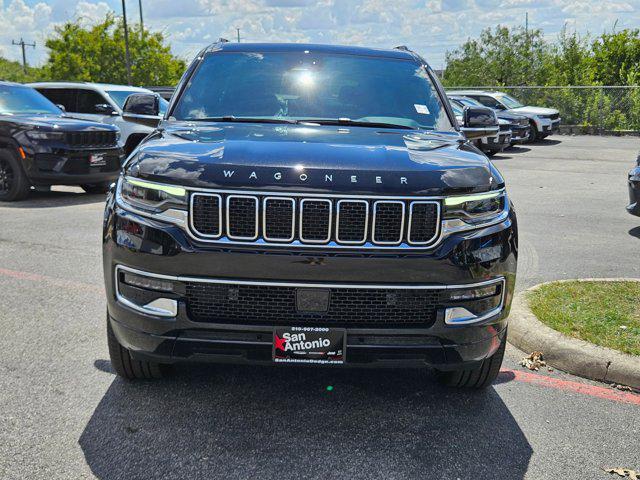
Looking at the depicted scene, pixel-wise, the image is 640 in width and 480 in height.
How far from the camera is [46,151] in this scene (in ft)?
37.7

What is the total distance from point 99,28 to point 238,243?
147ft

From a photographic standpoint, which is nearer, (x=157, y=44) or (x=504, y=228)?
(x=504, y=228)

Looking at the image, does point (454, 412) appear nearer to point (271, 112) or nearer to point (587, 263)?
point (271, 112)

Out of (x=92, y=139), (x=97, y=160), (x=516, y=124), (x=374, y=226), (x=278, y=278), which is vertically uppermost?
(x=374, y=226)

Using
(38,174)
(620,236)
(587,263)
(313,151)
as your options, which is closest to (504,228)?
(313,151)

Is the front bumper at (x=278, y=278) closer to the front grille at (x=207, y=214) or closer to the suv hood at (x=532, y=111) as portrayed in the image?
the front grille at (x=207, y=214)

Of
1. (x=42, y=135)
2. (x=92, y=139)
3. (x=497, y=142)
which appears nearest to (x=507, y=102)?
(x=497, y=142)

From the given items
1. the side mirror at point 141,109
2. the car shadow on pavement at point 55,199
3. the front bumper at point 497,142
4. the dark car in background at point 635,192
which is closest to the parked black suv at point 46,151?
the car shadow on pavement at point 55,199

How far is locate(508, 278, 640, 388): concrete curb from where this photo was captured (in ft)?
14.6

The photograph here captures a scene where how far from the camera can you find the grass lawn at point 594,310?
4.89m

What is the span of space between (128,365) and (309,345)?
1.21 meters

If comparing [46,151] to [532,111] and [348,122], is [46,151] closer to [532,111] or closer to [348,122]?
[348,122]

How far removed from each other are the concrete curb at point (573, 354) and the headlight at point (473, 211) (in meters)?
1.46

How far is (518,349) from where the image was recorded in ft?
16.7
